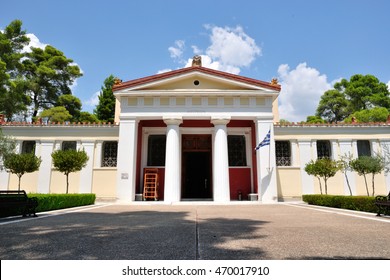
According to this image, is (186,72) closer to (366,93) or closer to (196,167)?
(196,167)

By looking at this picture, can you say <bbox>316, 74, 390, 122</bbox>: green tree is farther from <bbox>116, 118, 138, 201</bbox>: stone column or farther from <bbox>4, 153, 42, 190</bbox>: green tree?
<bbox>4, 153, 42, 190</bbox>: green tree

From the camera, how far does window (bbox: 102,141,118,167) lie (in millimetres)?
19500

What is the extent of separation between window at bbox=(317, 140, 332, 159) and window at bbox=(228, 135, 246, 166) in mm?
5600

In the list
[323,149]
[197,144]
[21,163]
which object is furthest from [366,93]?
[21,163]

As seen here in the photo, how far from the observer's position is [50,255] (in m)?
3.60

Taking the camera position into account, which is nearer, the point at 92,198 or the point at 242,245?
the point at 242,245

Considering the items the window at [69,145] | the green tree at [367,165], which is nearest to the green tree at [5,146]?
the window at [69,145]

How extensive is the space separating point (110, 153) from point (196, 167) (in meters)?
6.63

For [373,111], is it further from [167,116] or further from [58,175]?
[58,175]

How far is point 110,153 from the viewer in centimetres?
1966

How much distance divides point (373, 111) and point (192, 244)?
39519mm

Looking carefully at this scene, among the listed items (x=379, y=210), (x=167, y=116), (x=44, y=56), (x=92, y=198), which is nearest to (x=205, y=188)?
(x=167, y=116)

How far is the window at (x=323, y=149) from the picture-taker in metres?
19.7

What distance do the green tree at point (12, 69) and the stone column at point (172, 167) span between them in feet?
36.4
